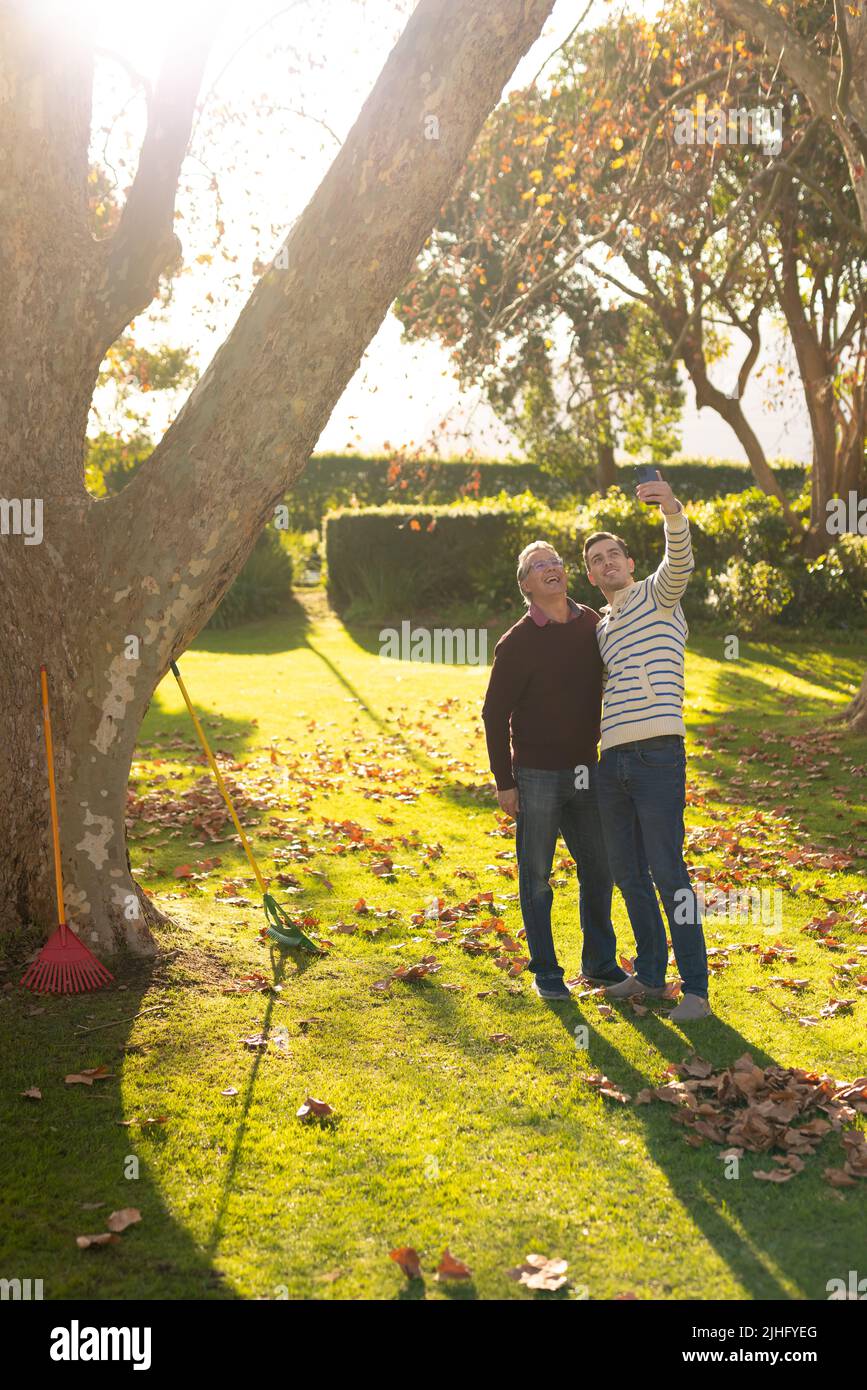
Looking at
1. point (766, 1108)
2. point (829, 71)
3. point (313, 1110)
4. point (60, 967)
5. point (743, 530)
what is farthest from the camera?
A: point (743, 530)

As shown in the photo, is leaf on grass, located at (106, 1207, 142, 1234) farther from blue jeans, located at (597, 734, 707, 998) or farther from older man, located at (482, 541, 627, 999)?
blue jeans, located at (597, 734, 707, 998)

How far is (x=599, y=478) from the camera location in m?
32.5

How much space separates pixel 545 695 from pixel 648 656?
55cm

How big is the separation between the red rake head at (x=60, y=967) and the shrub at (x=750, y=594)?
15134mm

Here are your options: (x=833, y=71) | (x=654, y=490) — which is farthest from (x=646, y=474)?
(x=833, y=71)

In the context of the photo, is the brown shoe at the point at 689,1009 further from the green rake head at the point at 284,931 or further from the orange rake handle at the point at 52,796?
the orange rake handle at the point at 52,796

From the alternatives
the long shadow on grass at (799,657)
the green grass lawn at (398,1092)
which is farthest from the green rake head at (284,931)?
the long shadow on grass at (799,657)

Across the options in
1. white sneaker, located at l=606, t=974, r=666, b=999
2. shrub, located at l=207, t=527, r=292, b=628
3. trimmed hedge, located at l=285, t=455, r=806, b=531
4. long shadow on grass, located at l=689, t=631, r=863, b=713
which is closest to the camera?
white sneaker, located at l=606, t=974, r=666, b=999

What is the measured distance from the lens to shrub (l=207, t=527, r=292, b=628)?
74.2 ft

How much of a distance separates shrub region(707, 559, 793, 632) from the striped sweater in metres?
14.2

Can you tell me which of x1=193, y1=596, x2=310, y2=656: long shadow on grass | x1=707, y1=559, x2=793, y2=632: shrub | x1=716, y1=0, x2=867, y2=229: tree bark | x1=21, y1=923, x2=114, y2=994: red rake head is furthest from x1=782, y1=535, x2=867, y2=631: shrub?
x1=21, y1=923, x2=114, y2=994: red rake head

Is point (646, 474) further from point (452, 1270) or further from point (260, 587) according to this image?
point (260, 587)

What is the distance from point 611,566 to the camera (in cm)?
570
